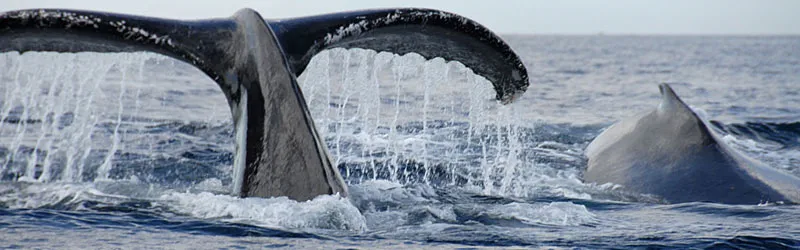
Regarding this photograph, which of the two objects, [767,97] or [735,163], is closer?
[735,163]

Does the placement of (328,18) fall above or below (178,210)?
above

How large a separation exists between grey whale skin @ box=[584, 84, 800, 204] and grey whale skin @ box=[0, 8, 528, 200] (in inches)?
72.8

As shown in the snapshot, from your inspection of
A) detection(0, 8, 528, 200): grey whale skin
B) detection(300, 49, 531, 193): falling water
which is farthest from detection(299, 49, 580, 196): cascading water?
detection(0, 8, 528, 200): grey whale skin

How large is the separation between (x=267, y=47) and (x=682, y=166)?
324 centimetres

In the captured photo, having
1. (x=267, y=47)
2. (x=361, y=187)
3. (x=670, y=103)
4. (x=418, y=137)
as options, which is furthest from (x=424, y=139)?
(x=267, y=47)

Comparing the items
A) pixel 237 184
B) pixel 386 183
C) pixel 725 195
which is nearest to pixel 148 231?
pixel 237 184

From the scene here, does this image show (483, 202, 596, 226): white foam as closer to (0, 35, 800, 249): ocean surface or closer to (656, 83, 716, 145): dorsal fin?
(0, 35, 800, 249): ocean surface

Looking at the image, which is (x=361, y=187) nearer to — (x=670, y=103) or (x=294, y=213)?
(x=294, y=213)

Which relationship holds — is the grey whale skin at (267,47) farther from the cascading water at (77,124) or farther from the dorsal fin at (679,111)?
the dorsal fin at (679,111)

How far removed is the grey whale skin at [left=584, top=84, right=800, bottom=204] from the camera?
657 cm

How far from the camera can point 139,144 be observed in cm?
1034

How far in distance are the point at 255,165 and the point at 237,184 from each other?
0.81 feet

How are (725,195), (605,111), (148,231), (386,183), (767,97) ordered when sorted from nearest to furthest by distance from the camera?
(148,231) → (725,195) → (386,183) → (605,111) → (767,97)

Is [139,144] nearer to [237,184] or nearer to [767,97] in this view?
[237,184]
